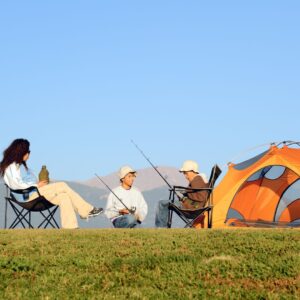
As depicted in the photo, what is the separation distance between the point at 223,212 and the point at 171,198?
2.50 metres

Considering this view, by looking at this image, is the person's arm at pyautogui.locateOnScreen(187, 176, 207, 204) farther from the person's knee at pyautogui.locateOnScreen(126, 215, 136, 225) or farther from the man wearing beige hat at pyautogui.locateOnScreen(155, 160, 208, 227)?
the person's knee at pyautogui.locateOnScreen(126, 215, 136, 225)

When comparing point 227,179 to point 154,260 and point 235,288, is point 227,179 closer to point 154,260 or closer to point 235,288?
point 154,260

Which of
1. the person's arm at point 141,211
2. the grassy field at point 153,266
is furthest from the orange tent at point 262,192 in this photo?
the grassy field at point 153,266

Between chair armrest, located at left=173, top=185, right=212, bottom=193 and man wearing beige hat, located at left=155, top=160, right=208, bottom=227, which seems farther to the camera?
man wearing beige hat, located at left=155, top=160, right=208, bottom=227

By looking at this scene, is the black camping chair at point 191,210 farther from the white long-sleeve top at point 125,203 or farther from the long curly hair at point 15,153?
the long curly hair at point 15,153

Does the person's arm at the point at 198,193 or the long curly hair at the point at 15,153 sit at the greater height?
the long curly hair at the point at 15,153

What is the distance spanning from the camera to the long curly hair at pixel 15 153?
11488 mm

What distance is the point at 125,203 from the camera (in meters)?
12.1

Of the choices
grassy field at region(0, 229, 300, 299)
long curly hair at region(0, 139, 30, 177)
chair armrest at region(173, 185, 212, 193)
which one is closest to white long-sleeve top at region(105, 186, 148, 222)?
chair armrest at region(173, 185, 212, 193)

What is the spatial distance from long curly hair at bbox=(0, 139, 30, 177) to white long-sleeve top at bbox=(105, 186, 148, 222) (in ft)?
5.85

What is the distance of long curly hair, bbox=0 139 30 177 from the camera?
11488 mm

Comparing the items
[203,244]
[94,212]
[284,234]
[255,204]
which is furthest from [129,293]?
[255,204]

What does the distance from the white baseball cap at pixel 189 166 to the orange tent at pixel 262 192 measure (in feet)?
7.20

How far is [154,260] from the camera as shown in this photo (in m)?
7.12
